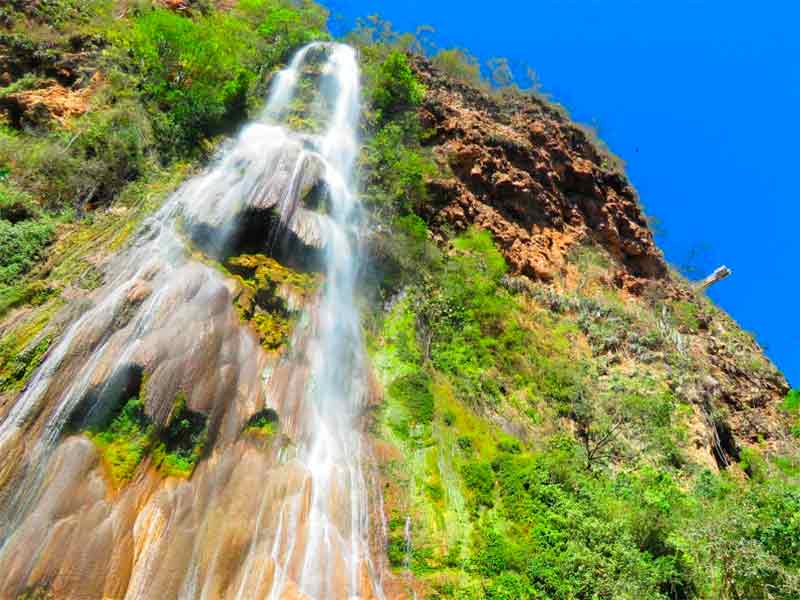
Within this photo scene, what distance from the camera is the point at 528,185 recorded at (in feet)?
91.7

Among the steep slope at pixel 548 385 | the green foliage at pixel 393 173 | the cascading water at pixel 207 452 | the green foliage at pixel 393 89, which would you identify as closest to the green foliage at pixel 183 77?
the cascading water at pixel 207 452

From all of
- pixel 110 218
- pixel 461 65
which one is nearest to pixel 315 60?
pixel 461 65

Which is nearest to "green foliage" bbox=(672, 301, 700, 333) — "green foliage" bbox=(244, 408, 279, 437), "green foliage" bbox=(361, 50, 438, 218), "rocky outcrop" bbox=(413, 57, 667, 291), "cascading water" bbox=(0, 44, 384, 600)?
"rocky outcrop" bbox=(413, 57, 667, 291)

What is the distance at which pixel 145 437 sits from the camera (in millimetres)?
10367

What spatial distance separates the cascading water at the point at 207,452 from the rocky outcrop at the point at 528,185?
494 inches

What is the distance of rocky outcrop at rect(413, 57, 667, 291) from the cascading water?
12.6 meters

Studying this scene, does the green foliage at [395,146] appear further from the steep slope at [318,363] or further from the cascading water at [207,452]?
the cascading water at [207,452]

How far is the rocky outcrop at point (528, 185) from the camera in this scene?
26109 mm

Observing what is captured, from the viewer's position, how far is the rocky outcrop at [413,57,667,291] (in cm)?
2611

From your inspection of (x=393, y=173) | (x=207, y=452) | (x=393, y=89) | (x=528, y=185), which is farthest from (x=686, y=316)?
(x=207, y=452)

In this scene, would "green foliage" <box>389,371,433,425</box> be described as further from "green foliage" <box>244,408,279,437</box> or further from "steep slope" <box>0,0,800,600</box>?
"green foliage" <box>244,408,279,437</box>

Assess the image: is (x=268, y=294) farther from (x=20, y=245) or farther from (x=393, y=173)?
(x=393, y=173)

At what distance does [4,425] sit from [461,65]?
1264 inches

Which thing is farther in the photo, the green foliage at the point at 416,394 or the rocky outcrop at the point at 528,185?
the rocky outcrop at the point at 528,185
